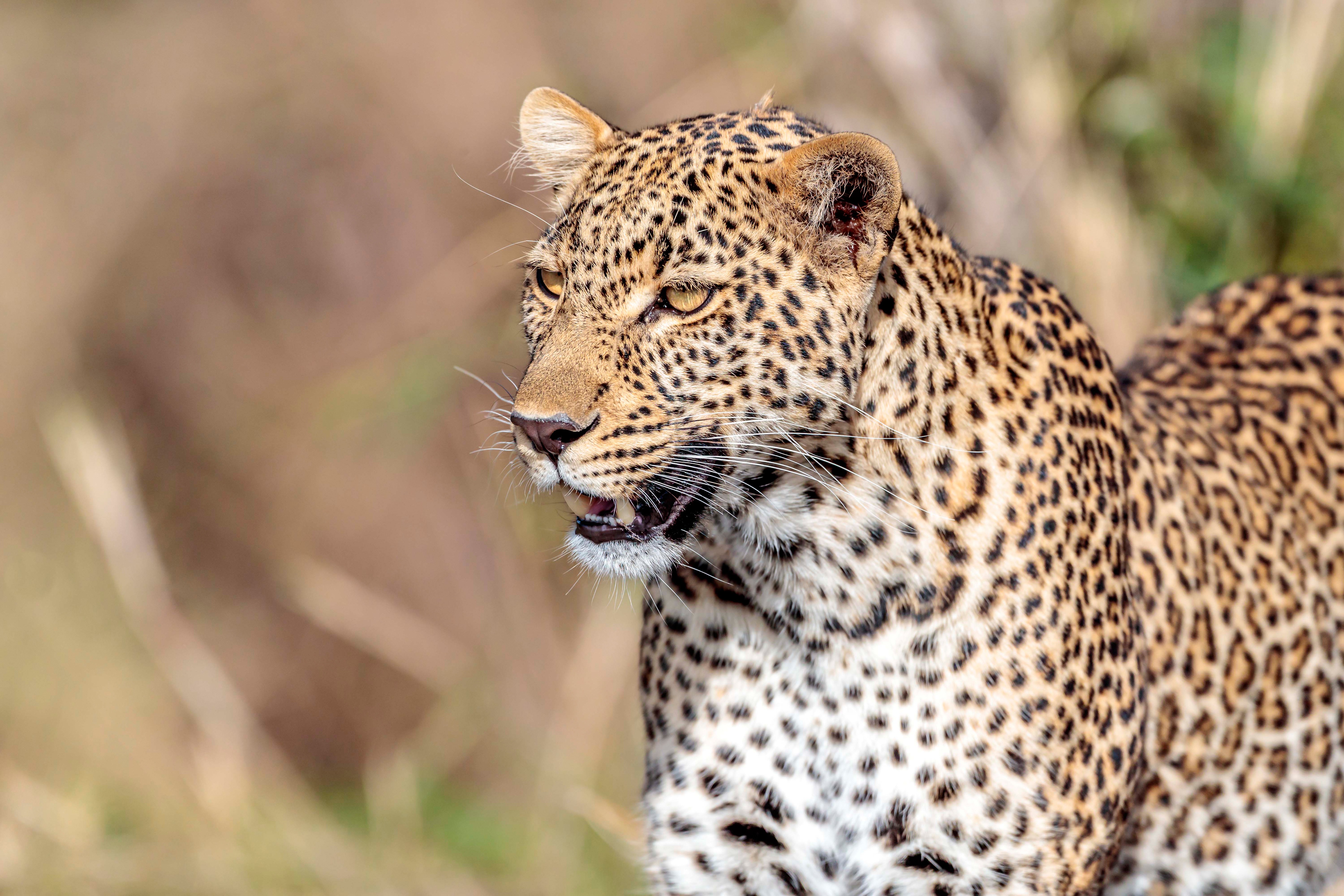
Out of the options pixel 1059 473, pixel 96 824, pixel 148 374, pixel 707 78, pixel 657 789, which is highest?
pixel 707 78

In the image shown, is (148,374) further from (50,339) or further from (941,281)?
(941,281)

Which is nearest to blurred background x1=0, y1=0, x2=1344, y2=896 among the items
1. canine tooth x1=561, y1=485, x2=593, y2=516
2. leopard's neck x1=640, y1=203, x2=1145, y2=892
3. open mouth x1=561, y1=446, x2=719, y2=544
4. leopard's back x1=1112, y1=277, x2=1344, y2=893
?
canine tooth x1=561, y1=485, x2=593, y2=516

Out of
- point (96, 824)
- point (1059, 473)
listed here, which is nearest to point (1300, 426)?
point (1059, 473)

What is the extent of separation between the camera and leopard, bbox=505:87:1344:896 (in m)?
3.52

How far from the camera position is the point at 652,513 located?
375 centimetres

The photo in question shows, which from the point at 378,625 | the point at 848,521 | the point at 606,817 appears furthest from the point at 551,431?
the point at 378,625

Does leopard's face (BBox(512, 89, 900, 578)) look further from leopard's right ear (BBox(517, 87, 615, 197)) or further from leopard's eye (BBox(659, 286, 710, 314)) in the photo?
leopard's right ear (BBox(517, 87, 615, 197))

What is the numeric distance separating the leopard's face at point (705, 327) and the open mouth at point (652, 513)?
0.01m

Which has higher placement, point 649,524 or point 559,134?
point 559,134

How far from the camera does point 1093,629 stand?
12.8 feet

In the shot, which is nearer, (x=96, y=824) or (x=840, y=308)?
(x=840, y=308)

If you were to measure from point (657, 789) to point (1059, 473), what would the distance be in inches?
54.6

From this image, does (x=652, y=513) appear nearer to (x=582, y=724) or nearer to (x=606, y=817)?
(x=606, y=817)

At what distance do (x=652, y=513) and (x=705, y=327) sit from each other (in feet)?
1.70
